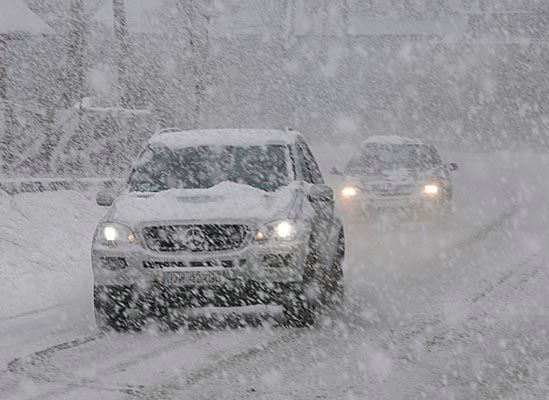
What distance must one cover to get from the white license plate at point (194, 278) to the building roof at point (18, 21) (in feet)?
68.9

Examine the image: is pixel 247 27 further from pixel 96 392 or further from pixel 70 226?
pixel 96 392

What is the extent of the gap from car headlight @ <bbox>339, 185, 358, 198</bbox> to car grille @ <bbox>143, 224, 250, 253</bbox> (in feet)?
32.4

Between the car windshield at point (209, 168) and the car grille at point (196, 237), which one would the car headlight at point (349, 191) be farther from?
the car grille at point (196, 237)

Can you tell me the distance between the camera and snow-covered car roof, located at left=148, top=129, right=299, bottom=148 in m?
10.9

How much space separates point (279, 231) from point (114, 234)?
1329 mm

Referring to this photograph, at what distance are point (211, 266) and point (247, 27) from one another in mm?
55176

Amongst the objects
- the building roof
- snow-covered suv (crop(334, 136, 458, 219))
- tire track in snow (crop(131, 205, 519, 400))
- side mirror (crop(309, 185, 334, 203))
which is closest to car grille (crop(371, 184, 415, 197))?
snow-covered suv (crop(334, 136, 458, 219))

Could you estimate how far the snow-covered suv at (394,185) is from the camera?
18844 mm

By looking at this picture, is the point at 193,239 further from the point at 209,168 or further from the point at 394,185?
the point at 394,185

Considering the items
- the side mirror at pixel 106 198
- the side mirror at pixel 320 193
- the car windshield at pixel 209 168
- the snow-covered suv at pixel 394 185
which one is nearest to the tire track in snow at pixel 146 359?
the side mirror at pixel 320 193

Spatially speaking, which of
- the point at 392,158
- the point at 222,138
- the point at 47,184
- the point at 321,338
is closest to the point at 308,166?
the point at 222,138

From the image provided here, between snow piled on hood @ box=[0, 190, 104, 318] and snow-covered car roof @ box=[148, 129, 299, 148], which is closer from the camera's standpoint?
snow-covered car roof @ box=[148, 129, 299, 148]

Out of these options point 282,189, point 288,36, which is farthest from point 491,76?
point 282,189

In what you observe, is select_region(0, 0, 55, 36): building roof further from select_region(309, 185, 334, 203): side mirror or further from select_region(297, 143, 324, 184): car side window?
select_region(309, 185, 334, 203): side mirror
